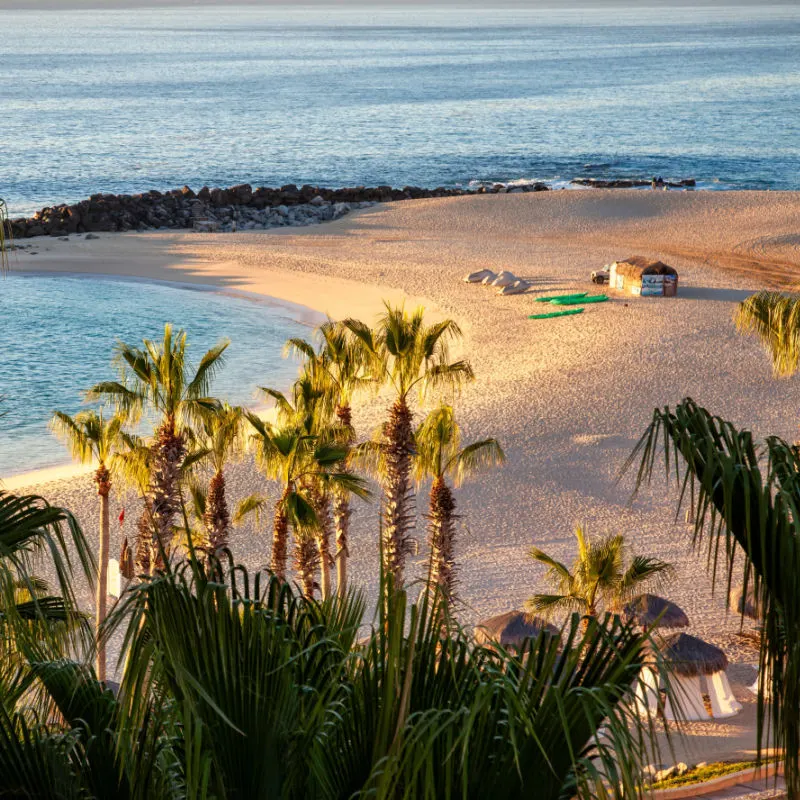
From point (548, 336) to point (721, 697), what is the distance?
72.7 ft

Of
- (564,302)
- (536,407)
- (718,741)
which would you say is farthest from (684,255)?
(718,741)

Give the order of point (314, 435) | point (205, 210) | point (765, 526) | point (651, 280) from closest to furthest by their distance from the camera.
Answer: point (765, 526)
point (314, 435)
point (651, 280)
point (205, 210)

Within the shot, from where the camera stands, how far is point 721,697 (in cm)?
1515

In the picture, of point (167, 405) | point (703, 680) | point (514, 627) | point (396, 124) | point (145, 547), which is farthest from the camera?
point (396, 124)

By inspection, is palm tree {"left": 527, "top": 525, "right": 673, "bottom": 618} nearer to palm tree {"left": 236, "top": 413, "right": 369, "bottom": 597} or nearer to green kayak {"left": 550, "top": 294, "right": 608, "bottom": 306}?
palm tree {"left": 236, "top": 413, "right": 369, "bottom": 597}

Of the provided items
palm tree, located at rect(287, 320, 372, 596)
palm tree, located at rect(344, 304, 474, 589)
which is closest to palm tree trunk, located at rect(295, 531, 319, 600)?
palm tree, located at rect(287, 320, 372, 596)

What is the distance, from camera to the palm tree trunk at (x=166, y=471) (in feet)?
54.9

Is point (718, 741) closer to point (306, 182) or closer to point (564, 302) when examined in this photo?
point (564, 302)

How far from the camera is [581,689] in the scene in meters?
5.08

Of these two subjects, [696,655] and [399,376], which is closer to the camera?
[696,655]

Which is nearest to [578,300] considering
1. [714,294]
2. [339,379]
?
[714,294]

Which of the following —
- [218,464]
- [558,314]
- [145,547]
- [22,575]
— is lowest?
[145,547]

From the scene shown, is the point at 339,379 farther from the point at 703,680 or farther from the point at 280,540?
the point at 703,680

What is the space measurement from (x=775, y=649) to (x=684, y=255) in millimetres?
43421
